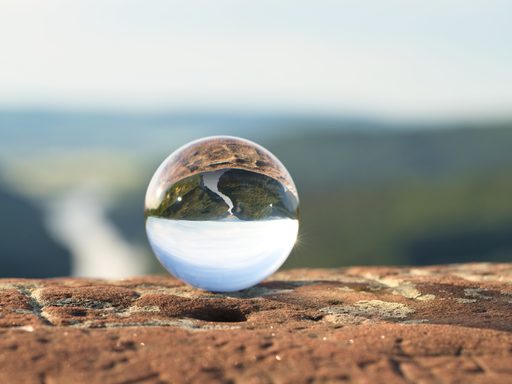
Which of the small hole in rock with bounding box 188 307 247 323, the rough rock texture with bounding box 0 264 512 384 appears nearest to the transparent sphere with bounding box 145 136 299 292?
the rough rock texture with bounding box 0 264 512 384

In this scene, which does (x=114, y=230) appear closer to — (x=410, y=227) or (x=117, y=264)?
(x=117, y=264)

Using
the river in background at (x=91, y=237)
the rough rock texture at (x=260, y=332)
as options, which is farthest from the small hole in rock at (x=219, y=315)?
the river in background at (x=91, y=237)

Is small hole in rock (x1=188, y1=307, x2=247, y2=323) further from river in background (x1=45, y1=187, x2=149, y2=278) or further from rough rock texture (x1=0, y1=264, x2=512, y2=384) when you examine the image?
river in background (x1=45, y1=187, x2=149, y2=278)

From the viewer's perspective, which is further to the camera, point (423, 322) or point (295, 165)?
point (295, 165)

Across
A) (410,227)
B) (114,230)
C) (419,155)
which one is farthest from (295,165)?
(410,227)

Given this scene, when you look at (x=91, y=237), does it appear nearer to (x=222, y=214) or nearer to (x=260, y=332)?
(x=222, y=214)

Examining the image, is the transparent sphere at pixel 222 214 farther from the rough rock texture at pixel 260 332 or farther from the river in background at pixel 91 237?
the river in background at pixel 91 237

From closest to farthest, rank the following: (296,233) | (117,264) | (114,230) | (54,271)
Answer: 1. (296,233)
2. (54,271)
3. (117,264)
4. (114,230)
